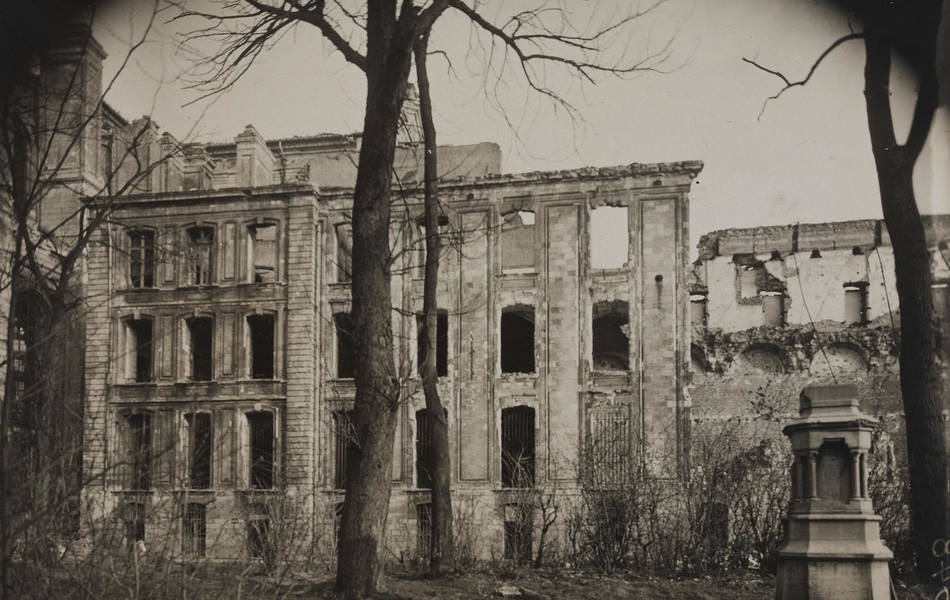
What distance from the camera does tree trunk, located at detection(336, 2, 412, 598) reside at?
8.93m

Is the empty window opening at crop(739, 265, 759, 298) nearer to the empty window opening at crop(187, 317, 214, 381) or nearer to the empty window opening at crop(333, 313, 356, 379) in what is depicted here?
the empty window opening at crop(333, 313, 356, 379)

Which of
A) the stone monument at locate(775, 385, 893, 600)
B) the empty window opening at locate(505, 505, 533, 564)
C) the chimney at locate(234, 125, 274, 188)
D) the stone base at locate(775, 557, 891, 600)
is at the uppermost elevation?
the chimney at locate(234, 125, 274, 188)

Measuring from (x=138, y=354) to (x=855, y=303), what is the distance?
25831 mm

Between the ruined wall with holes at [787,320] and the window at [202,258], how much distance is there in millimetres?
17009

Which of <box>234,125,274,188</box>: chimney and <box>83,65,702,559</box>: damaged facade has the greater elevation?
<box>234,125,274,188</box>: chimney

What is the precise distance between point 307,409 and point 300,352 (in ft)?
5.71

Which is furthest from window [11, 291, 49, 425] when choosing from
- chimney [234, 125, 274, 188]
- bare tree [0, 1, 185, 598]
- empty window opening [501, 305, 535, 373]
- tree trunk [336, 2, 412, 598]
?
empty window opening [501, 305, 535, 373]

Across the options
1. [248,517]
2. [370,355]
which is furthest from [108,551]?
[248,517]

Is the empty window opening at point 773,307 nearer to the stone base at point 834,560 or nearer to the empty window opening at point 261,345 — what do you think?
the empty window opening at point 261,345

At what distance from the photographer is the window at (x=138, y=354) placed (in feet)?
94.0

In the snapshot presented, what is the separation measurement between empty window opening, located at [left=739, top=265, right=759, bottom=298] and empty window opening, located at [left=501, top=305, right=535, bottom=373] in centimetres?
1065

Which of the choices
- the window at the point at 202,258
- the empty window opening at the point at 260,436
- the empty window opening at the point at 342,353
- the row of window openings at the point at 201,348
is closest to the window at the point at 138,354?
the row of window openings at the point at 201,348

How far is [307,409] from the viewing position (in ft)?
90.0

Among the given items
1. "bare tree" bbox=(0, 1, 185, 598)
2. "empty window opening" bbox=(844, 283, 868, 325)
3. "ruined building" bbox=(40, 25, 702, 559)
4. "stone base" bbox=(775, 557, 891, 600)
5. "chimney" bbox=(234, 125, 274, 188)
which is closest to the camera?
"bare tree" bbox=(0, 1, 185, 598)
